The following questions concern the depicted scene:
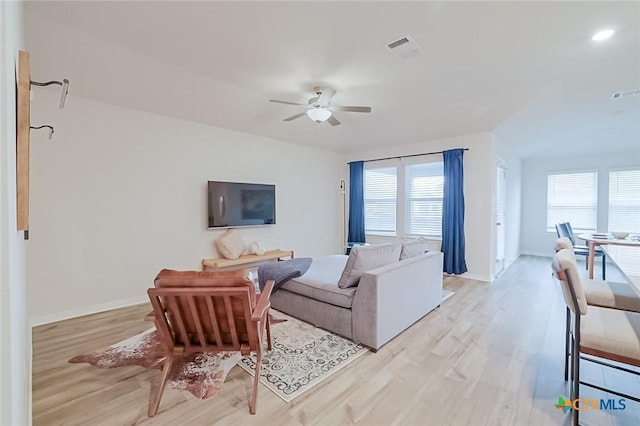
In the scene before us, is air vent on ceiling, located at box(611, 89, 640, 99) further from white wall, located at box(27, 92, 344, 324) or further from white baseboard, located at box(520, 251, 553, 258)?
white wall, located at box(27, 92, 344, 324)

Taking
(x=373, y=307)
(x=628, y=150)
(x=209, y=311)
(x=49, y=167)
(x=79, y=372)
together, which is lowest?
(x=79, y=372)

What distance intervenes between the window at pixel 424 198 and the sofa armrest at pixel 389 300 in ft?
8.90

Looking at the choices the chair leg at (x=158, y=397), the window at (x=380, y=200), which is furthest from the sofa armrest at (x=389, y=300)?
the window at (x=380, y=200)

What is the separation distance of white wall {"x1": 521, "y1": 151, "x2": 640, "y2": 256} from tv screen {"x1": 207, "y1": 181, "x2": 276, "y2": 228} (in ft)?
22.7

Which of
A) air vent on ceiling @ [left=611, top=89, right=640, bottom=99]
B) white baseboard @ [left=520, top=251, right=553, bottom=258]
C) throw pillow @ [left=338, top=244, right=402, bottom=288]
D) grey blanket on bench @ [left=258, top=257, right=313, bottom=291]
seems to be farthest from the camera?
white baseboard @ [left=520, top=251, right=553, bottom=258]

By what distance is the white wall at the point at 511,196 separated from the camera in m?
5.75

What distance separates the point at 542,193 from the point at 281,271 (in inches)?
301

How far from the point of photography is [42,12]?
223 centimetres

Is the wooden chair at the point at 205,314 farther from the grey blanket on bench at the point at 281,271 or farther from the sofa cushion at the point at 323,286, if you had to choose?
the grey blanket on bench at the point at 281,271

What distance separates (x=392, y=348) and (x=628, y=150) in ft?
25.4

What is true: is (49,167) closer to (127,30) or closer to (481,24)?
(127,30)

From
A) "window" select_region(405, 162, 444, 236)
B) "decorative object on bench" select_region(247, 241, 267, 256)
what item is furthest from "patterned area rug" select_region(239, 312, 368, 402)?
"window" select_region(405, 162, 444, 236)

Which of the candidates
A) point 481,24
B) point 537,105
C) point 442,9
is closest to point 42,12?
point 442,9

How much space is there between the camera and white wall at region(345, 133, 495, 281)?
16.0ft
